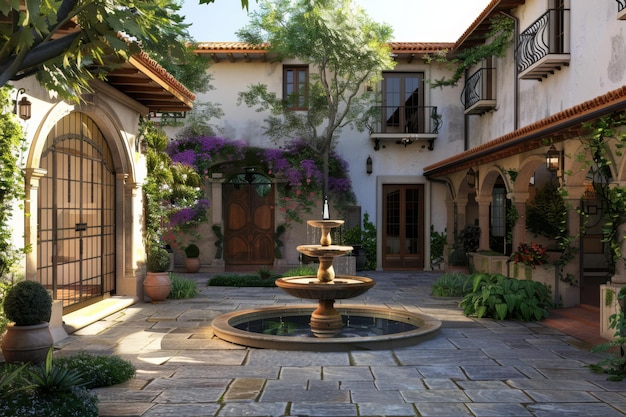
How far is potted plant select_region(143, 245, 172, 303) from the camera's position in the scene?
1209 centimetres

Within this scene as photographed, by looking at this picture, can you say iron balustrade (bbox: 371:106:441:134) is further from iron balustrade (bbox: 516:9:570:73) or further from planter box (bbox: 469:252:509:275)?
iron balustrade (bbox: 516:9:570:73)

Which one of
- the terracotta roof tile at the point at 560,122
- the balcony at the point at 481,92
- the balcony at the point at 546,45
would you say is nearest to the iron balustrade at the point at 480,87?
the balcony at the point at 481,92

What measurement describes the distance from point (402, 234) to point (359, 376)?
1300 centimetres

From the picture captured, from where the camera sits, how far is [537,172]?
612 inches

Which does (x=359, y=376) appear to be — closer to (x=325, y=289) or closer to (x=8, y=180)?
(x=325, y=289)

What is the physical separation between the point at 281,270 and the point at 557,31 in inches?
370

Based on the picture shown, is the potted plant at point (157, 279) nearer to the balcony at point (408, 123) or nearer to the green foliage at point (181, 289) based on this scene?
the green foliage at point (181, 289)

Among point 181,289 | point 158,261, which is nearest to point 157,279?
point 158,261

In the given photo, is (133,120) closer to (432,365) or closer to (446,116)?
(432,365)

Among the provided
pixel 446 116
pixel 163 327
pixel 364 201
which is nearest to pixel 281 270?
pixel 364 201

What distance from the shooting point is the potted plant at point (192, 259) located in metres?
18.3

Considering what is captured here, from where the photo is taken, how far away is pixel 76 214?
10.3 metres

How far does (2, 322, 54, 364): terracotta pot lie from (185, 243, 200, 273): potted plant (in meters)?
11.4

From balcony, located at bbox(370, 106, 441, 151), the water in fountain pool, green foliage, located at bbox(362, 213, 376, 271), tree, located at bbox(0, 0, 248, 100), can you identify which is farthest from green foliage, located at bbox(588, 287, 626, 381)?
balcony, located at bbox(370, 106, 441, 151)
